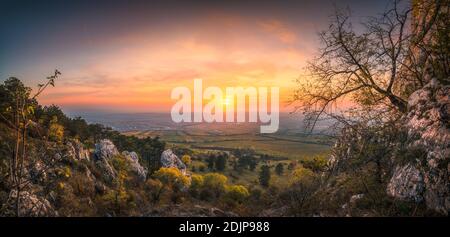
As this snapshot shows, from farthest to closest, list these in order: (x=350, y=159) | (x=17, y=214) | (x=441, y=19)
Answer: (x=441, y=19)
(x=350, y=159)
(x=17, y=214)

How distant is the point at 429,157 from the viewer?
31.0 ft

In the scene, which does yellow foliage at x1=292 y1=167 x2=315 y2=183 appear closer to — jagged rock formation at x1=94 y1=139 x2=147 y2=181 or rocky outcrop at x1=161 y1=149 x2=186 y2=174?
jagged rock formation at x1=94 y1=139 x2=147 y2=181

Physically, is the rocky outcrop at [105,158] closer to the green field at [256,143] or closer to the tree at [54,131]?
the tree at [54,131]

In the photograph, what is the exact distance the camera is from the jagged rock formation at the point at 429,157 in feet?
28.7

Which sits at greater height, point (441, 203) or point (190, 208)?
point (441, 203)

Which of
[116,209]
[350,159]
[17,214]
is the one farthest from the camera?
[116,209]

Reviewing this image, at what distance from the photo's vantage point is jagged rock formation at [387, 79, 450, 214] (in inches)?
345

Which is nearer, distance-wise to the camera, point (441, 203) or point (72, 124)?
point (441, 203)

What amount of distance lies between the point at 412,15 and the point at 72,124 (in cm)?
6279

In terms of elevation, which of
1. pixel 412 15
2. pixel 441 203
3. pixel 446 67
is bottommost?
pixel 441 203

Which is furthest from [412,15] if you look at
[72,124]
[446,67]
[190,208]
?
[72,124]

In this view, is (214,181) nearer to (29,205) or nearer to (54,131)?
(29,205)

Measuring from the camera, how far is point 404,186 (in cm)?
970
